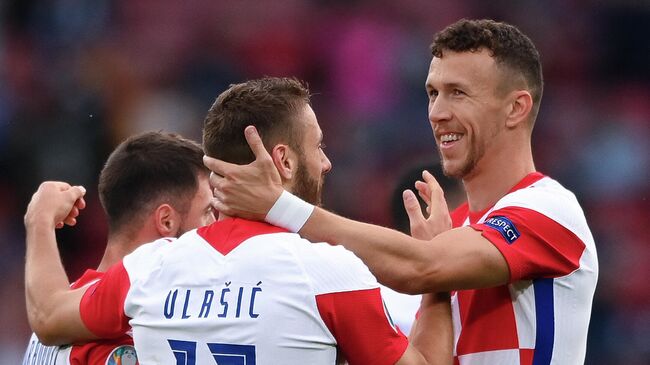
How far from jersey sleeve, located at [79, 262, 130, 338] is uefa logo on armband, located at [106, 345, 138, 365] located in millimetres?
135

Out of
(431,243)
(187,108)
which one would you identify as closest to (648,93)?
(187,108)

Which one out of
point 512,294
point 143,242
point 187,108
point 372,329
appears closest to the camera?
point 372,329

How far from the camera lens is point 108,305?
152 inches

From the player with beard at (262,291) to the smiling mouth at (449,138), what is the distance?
0.70m

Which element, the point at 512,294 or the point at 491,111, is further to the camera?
the point at 491,111

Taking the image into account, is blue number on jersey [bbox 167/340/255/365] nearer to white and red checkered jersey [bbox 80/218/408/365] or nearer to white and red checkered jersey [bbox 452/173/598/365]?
white and red checkered jersey [bbox 80/218/408/365]

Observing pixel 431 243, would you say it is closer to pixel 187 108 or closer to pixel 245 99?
pixel 245 99

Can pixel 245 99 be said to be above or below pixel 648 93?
below

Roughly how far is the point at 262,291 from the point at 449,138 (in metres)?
1.23

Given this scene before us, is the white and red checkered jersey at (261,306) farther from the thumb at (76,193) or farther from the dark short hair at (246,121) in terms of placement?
the thumb at (76,193)

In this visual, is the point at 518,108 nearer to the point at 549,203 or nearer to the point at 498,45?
the point at 498,45

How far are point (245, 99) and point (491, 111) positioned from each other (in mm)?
1070

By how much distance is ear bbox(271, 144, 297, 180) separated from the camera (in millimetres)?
3717

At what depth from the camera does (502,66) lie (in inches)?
171
